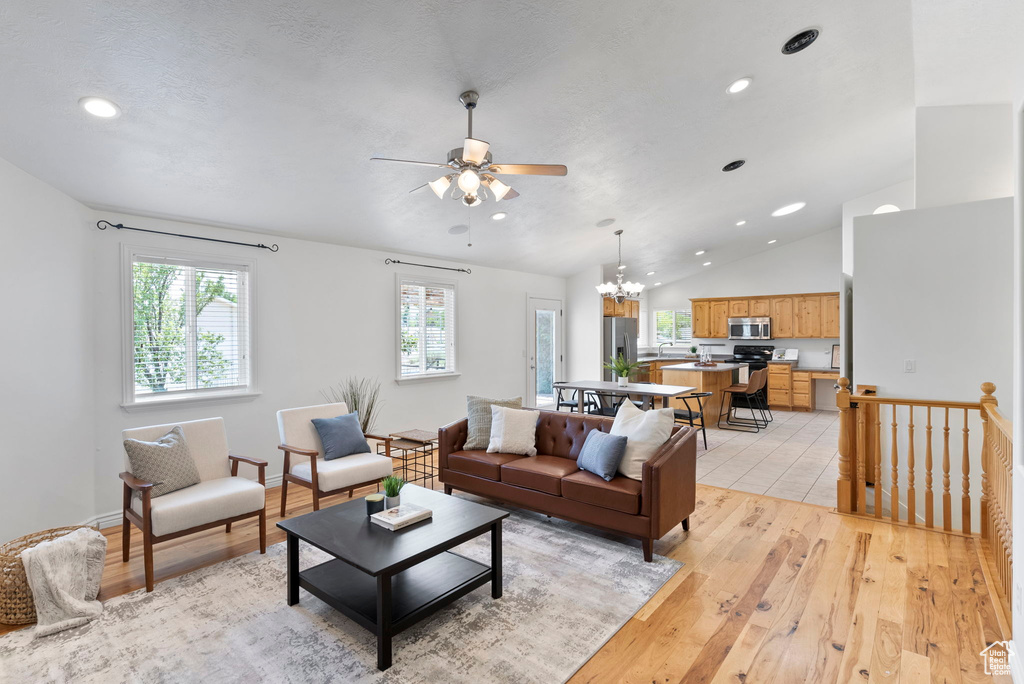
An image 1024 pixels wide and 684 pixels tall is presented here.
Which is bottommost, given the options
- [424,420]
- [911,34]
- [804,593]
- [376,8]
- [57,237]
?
[804,593]

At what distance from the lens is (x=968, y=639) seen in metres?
2.33

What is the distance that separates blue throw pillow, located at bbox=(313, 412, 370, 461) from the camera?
4.12 metres

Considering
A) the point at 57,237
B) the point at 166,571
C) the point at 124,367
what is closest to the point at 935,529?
the point at 166,571

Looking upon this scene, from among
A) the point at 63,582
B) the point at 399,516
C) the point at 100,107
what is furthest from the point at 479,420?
the point at 100,107

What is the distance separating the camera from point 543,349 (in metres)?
8.33

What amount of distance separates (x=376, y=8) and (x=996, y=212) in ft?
15.1

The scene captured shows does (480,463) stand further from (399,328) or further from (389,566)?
(399,328)

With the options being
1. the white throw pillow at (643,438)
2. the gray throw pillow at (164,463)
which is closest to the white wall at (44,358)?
the gray throw pillow at (164,463)

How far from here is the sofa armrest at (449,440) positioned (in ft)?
14.3

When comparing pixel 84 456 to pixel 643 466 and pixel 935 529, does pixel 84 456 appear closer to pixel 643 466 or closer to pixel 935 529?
pixel 643 466

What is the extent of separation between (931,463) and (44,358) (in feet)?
20.5

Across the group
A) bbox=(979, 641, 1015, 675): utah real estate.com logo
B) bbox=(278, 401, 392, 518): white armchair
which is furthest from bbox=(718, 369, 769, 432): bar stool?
bbox=(278, 401, 392, 518): white armchair

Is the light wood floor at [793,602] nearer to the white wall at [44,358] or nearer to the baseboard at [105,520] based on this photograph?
the baseboard at [105,520]

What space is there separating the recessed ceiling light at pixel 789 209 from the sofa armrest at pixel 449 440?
18.4 ft
